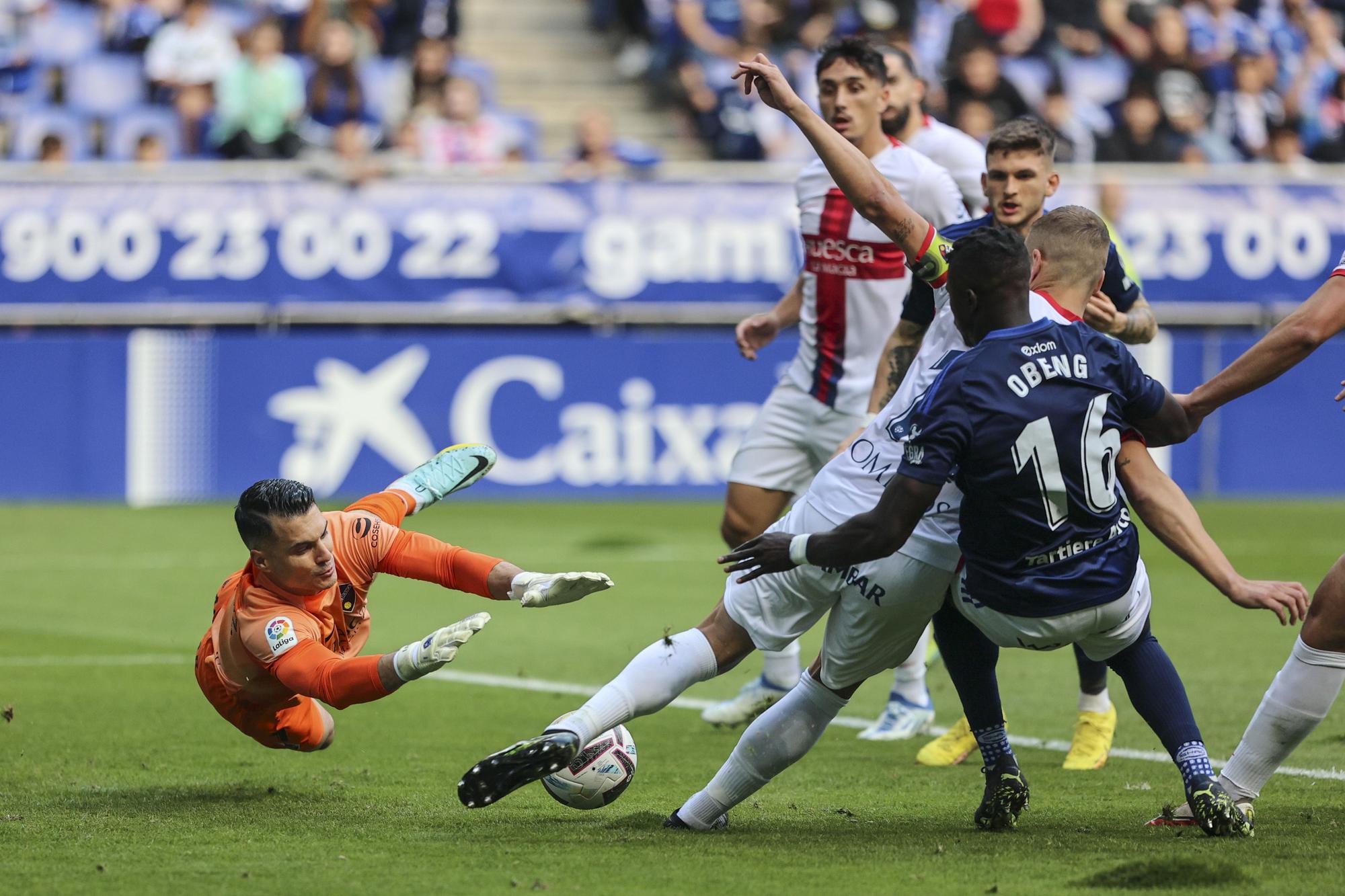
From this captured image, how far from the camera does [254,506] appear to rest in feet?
17.3

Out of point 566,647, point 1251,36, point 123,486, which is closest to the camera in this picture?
point 566,647

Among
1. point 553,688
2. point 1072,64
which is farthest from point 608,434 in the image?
point 1072,64

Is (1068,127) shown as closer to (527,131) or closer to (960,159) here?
(527,131)

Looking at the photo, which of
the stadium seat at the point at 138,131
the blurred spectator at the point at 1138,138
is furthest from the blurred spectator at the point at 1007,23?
the stadium seat at the point at 138,131

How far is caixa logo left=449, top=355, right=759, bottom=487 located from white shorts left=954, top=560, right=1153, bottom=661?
9616 mm

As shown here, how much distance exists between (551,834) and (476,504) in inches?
375

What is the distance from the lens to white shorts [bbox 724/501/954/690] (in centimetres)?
478

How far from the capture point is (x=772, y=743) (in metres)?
4.90

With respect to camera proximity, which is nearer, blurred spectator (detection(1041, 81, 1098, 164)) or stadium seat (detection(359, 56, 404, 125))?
stadium seat (detection(359, 56, 404, 125))

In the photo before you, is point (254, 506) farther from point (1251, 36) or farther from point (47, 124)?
point (1251, 36)

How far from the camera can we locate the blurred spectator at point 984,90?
54.5 ft

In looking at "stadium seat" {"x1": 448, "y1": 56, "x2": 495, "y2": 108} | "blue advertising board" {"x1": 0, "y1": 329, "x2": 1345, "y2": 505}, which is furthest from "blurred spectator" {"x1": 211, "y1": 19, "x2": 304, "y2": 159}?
"blue advertising board" {"x1": 0, "y1": 329, "x2": 1345, "y2": 505}

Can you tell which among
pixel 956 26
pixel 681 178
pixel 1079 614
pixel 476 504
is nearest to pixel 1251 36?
pixel 956 26

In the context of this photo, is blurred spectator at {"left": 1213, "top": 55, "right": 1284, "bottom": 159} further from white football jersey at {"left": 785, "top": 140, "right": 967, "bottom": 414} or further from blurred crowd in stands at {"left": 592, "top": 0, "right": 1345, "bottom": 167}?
white football jersey at {"left": 785, "top": 140, "right": 967, "bottom": 414}
